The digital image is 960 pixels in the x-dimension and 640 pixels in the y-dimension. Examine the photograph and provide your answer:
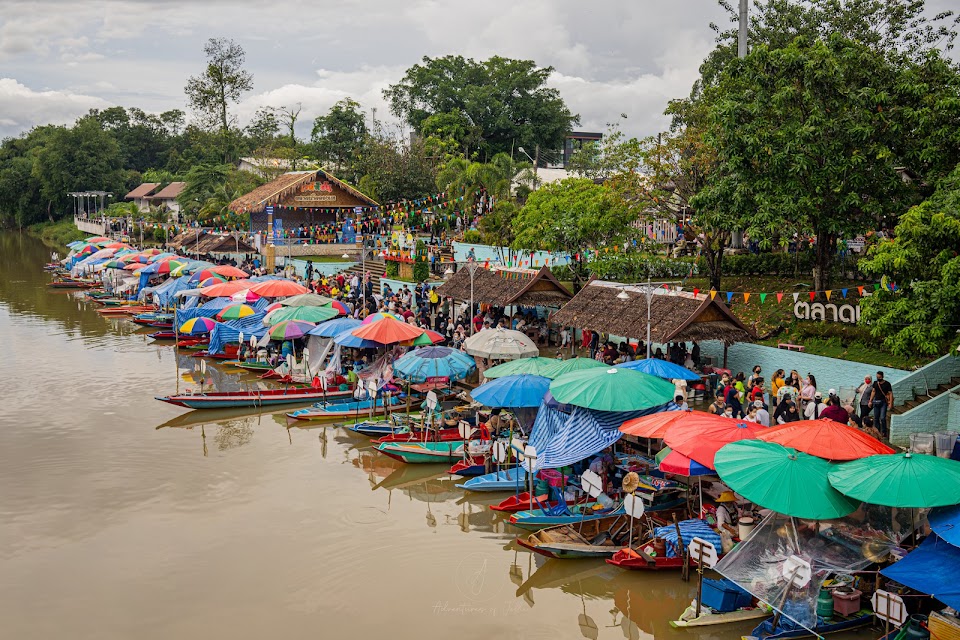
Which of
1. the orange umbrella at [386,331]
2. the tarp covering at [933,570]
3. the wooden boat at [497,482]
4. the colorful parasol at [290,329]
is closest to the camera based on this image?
the tarp covering at [933,570]

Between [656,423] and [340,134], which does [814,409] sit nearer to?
[656,423]

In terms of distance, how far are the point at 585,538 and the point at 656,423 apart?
2098 millimetres

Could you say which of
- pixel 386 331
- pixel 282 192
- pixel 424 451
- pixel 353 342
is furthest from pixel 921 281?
pixel 282 192

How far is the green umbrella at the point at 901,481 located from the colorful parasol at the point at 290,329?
1617 centimetres

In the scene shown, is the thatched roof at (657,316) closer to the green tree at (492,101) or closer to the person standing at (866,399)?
the person standing at (866,399)

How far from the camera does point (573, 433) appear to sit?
1424cm

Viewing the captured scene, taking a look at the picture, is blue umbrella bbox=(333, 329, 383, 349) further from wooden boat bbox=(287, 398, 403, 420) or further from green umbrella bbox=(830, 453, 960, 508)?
green umbrella bbox=(830, 453, 960, 508)

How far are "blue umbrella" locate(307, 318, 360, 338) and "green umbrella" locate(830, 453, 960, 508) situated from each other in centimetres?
1431

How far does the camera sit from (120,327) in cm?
3541

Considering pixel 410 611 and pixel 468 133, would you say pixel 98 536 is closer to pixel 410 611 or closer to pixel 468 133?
pixel 410 611

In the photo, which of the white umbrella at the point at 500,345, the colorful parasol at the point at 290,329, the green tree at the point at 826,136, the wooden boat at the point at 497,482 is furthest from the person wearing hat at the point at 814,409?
the colorful parasol at the point at 290,329

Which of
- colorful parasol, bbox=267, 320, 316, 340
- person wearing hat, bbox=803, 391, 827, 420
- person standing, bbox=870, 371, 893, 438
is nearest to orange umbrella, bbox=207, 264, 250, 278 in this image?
colorful parasol, bbox=267, 320, 316, 340

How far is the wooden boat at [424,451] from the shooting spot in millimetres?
17312

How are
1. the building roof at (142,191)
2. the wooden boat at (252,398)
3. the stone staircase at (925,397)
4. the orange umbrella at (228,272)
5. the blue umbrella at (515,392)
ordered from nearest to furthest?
the blue umbrella at (515,392) → the stone staircase at (925,397) → the wooden boat at (252,398) → the orange umbrella at (228,272) → the building roof at (142,191)
